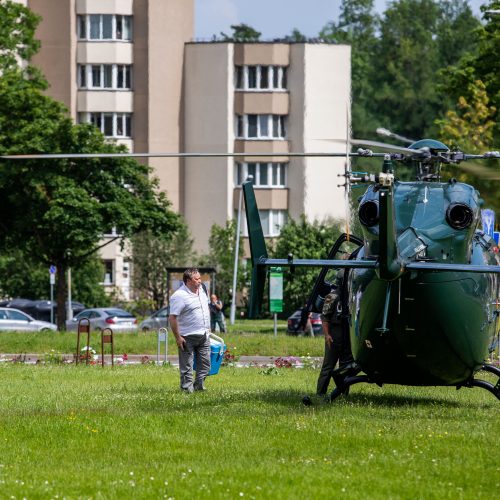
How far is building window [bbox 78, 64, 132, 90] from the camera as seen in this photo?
7944 cm

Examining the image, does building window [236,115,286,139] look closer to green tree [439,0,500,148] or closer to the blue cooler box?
green tree [439,0,500,148]

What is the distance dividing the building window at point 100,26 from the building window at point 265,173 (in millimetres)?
11168

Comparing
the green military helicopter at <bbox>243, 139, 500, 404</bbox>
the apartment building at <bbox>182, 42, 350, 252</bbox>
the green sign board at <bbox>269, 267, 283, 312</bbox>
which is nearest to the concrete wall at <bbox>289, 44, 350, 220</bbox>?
the apartment building at <bbox>182, 42, 350, 252</bbox>

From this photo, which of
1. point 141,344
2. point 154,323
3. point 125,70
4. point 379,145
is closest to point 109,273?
point 125,70

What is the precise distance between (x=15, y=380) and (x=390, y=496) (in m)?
13.9

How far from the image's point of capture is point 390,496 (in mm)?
10516

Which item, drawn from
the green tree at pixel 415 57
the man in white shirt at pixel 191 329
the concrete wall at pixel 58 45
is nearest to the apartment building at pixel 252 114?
the concrete wall at pixel 58 45

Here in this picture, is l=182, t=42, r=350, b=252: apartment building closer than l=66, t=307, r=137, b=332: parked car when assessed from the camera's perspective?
No

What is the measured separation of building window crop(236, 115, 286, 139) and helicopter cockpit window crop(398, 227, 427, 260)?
63.3 m

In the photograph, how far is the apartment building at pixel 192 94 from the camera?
78375 mm

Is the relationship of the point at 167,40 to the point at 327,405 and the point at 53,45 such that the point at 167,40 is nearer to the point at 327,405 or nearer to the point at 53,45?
the point at 53,45

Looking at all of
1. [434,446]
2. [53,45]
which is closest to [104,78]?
[53,45]

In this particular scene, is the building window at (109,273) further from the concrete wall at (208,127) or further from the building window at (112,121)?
the building window at (112,121)

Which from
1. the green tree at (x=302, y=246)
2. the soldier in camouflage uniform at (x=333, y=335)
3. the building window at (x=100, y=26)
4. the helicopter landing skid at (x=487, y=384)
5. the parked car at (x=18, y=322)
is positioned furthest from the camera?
the building window at (x=100, y=26)
